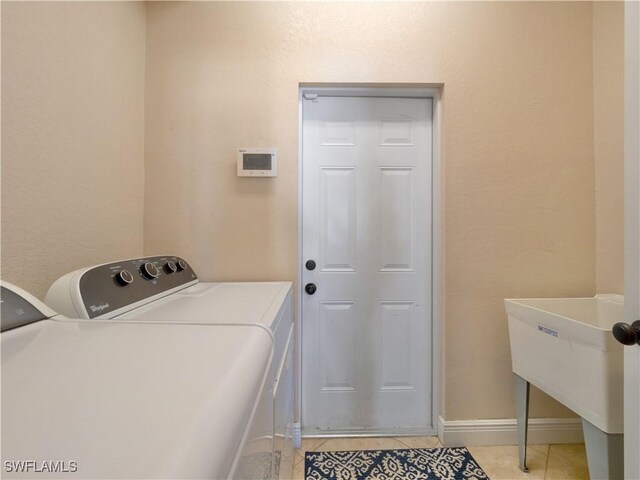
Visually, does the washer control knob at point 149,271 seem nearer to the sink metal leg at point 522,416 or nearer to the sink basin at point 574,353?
the sink basin at point 574,353

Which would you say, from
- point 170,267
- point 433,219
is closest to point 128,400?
point 170,267

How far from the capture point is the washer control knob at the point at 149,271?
3.07 feet

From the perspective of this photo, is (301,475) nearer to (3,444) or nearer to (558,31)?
(3,444)

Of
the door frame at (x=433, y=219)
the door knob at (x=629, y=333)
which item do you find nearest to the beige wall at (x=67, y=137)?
the door frame at (x=433, y=219)

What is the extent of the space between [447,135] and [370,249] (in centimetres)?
76

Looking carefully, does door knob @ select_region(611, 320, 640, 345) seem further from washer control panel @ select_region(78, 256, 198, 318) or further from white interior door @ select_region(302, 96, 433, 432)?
washer control panel @ select_region(78, 256, 198, 318)

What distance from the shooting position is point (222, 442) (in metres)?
0.30

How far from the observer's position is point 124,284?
813mm

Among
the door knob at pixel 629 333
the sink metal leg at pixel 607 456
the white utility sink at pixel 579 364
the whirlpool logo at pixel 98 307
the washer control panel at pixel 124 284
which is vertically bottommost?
the sink metal leg at pixel 607 456

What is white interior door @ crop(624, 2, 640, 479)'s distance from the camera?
0.76 m

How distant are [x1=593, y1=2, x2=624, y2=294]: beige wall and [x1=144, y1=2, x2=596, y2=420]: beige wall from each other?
0.11 feet

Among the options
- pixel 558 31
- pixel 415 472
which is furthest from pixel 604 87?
pixel 415 472

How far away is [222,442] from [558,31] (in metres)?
2.32

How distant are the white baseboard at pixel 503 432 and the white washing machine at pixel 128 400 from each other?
1.45m
